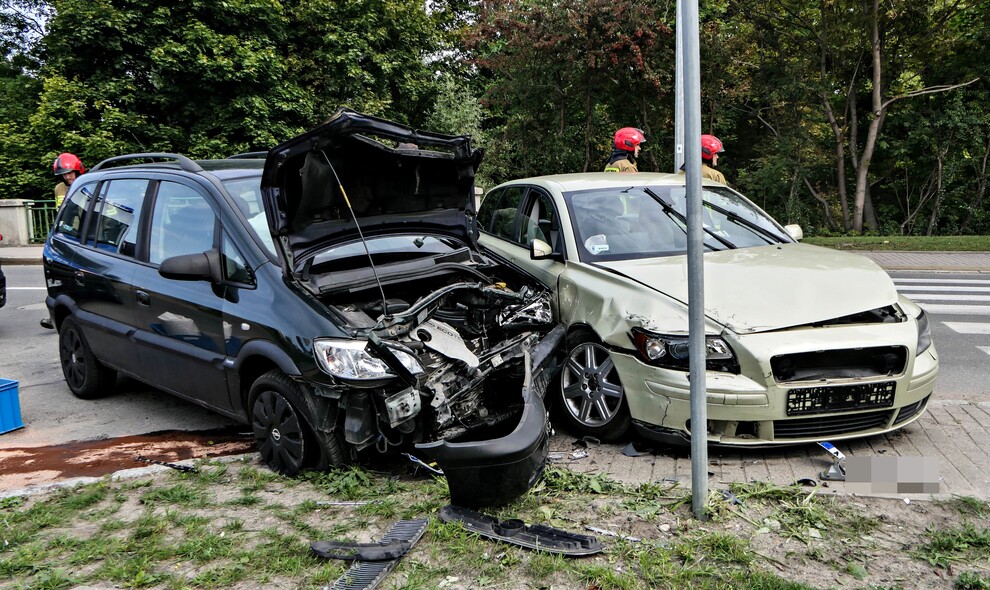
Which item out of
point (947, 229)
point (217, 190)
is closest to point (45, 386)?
point (217, 190)

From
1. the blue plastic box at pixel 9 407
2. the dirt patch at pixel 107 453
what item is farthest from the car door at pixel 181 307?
the blue plastic box at pixel 9 407

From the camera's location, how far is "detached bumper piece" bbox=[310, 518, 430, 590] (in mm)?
3082

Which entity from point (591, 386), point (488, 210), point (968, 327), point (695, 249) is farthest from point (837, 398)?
point (968, 327)

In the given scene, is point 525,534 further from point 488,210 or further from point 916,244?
point 916,244

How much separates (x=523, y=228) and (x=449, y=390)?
2.62 m

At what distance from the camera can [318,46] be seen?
24203 mm

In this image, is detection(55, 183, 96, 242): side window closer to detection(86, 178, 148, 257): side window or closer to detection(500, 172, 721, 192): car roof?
detection(86, 178, 148, 257): side window

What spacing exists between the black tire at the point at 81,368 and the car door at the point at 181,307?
95cm

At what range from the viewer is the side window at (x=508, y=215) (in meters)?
6.80

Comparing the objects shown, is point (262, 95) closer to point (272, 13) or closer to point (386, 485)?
point (272, 13)

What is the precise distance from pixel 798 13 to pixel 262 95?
1471 cm

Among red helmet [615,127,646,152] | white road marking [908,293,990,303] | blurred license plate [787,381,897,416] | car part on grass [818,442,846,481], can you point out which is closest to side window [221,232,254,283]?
blurred license plate [787,381,897,416]

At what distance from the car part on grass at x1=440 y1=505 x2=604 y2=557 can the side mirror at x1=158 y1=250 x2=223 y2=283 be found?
2.11 m

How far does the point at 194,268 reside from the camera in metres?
4.58
